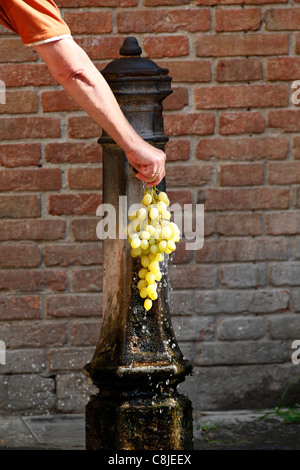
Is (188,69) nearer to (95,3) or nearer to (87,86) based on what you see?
(95,3)

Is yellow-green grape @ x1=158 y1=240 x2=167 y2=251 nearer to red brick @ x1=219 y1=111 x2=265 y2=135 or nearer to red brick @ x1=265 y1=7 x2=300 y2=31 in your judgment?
red brick @ x1=219 y1=111 x2=265 y2=135

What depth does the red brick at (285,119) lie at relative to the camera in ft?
11.1

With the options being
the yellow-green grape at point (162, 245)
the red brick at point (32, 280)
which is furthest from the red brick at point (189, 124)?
the yellow-green grape at point (162, 245)

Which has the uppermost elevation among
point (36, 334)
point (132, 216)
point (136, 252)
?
point (132, 216)

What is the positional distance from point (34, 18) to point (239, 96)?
1583 mm

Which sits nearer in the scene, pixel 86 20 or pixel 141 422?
pixel 141 422

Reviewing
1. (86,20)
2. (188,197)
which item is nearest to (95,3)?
(86,20)

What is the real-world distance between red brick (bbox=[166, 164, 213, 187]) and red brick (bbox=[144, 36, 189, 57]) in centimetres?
47

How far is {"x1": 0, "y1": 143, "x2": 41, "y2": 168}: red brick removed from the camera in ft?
10.9

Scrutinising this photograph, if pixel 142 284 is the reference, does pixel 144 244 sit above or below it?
above

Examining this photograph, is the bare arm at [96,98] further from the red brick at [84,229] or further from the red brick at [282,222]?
the red brick at [282,222]

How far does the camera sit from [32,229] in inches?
132

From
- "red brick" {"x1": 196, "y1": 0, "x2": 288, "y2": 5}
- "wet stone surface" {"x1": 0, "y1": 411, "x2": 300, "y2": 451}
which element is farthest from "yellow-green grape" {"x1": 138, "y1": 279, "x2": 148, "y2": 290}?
"red brick" {"x1": 196, "y1": 0, "x2": 288, "y2": 5}

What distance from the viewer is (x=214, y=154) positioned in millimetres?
3371
